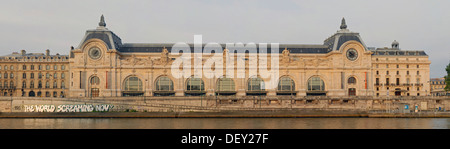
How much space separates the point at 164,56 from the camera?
7900 cm

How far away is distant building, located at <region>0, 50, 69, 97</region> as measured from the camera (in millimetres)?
89375

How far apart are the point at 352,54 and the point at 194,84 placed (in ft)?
114

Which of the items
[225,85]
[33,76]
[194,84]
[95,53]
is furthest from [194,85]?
[33,76]

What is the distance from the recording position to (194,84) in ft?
253

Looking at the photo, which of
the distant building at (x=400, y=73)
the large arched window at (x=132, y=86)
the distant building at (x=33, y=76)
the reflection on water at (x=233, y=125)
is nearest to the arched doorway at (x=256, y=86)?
the large arched window at (x=132, y=86)

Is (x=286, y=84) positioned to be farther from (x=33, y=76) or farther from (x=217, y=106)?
(x=33, y=76)

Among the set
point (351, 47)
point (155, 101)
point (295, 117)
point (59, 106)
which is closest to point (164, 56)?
point (155, 101)

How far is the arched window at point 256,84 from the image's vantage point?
257 ft

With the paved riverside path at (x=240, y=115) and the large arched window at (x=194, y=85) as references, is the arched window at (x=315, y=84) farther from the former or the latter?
the large arched window at (x=194, y=85)

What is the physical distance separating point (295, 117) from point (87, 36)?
1882 inches

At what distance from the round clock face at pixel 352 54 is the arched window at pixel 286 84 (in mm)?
13919

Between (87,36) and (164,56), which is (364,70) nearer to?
(164,56)

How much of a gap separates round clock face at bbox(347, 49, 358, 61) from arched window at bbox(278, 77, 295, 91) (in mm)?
13919

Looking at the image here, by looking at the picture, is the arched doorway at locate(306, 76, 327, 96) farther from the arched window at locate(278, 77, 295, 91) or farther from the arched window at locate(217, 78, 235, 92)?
the arched window at locate(217, 78, 235, 92)
